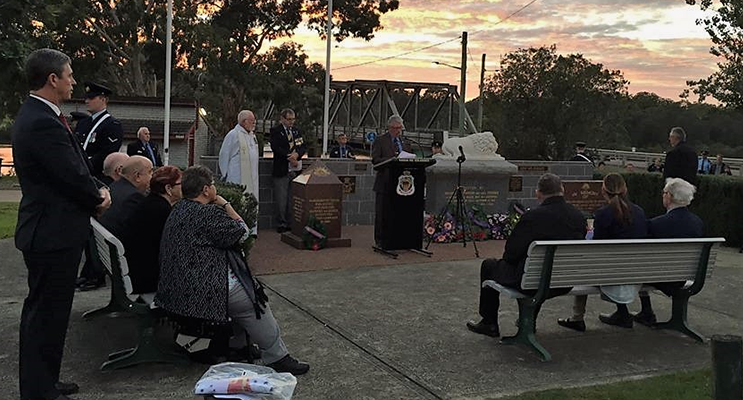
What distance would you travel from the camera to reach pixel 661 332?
5.91 metres

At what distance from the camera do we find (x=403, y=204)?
9.32 m

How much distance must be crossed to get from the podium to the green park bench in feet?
12.5

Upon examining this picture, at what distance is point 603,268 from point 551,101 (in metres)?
31.9

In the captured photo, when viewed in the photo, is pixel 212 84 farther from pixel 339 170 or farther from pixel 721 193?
pixel 721 193

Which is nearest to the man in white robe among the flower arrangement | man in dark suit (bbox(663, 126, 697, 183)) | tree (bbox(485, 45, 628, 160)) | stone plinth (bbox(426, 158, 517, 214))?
the flower arrangement

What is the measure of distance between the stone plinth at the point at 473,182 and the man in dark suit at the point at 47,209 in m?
7.61

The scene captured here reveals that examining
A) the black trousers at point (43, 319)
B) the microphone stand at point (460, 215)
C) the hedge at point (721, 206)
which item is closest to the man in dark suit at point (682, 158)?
the hedge at point (721, 206)

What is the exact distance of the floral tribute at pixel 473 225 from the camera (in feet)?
33.5

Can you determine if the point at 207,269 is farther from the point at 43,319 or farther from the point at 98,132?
the point at 98,132

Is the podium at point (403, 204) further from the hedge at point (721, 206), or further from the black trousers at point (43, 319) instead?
the black trousers at point (43, 319)

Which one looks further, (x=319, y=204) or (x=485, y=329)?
(x=319, y=204)

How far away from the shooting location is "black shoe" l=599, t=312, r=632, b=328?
5996 millimetres

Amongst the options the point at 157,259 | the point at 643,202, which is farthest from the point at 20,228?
the point at 643,202

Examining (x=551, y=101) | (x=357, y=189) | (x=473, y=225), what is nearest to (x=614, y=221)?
(x=473, y=225)
